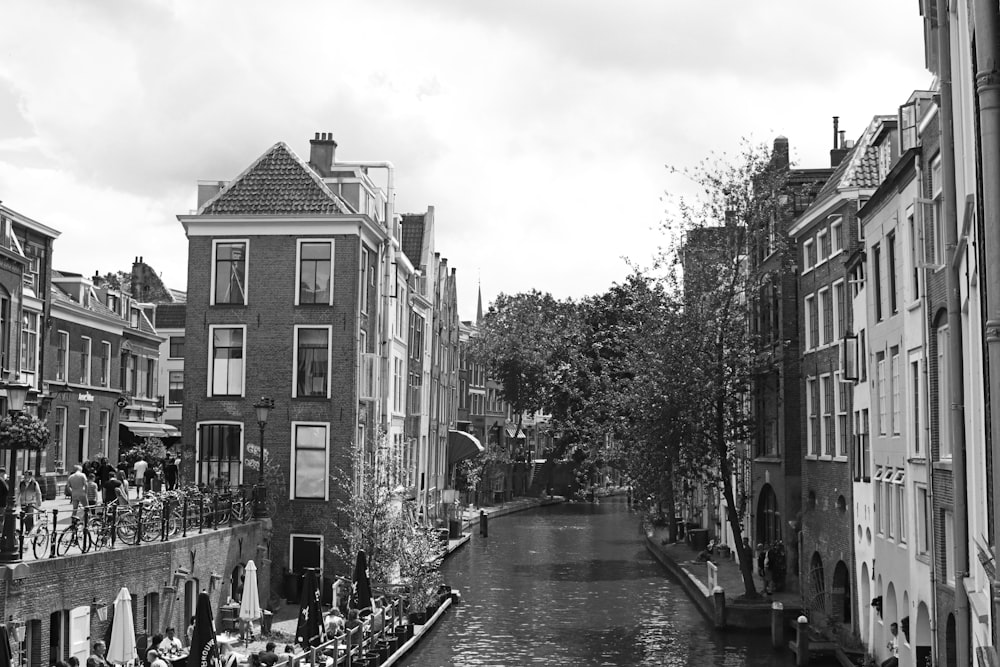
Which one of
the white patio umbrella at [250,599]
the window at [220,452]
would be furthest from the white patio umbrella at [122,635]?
the window at [220,452]

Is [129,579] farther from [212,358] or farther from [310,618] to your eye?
[212,358]

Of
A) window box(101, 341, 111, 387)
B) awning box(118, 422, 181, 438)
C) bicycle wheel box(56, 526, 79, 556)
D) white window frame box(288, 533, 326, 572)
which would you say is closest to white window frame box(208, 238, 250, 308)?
white window frame box(288, 533, 326, 572)

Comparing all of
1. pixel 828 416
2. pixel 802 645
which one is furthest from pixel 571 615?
pixel 828 416

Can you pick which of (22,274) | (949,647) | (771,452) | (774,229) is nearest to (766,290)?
(774,229)

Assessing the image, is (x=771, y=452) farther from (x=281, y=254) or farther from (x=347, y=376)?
(x=281, y=254)

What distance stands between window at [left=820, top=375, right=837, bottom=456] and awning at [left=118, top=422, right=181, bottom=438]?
32383 millimetres

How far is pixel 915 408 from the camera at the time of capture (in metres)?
26.7

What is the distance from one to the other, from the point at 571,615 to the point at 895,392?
1717cm

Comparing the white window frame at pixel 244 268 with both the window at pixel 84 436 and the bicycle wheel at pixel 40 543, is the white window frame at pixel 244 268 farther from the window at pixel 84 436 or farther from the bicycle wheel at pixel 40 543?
the bicycle wheel at pixel 40 543

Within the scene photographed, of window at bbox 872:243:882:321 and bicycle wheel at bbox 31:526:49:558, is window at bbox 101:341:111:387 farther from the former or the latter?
window at bbox 872:243:882:321

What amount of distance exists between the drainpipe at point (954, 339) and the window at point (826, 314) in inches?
767

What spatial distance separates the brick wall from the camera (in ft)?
69.2

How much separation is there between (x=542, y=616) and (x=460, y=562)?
15.4 meters

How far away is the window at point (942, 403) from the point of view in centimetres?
2259
